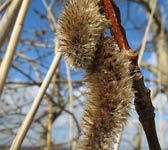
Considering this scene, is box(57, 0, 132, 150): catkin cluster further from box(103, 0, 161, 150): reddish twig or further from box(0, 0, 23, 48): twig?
box(0, 0, 23, 48): twig

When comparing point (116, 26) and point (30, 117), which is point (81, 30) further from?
point (30, 117)

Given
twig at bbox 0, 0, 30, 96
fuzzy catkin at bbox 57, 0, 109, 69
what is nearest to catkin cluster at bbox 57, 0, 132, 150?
fuzzy catkin at bbox 57, 0, 109, 69

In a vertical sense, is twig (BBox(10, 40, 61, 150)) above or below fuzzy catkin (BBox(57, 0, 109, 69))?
below

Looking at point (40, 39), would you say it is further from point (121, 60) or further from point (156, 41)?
point (121, 60)

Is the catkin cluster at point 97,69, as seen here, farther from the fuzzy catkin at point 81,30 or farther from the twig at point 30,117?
the twig at point 30,117

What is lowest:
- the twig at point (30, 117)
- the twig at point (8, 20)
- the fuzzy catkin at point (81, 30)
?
the twig at point (30, 117)

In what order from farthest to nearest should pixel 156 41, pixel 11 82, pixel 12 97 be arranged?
pixel 156 41
pixel 12 97
pixel 11 82

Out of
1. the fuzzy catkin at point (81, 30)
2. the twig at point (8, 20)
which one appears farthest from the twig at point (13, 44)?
the fuzzy catkin at point (81, 30)

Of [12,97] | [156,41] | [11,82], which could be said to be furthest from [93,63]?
[156,41]
